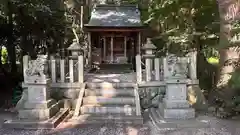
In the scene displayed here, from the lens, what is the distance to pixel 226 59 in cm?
841

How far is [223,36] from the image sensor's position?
849 cm

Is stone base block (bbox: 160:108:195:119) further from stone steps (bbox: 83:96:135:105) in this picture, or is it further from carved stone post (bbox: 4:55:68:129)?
carved stone post (bbox: 4:55:68:129)

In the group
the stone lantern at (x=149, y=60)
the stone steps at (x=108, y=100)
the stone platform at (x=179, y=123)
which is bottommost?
the stone platform at (x=179, y=123)

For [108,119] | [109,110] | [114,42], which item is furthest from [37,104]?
[114,42]

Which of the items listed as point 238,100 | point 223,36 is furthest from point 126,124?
point 223,36

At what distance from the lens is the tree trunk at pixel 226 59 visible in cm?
791

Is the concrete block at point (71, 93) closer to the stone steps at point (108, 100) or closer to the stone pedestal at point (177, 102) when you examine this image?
the stone steps at point (108, 100)

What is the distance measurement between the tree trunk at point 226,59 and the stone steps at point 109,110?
268 centimetres

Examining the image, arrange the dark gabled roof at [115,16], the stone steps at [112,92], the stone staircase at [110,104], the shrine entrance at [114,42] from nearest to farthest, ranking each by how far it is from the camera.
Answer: the stone staircase at [110,104] < the stone steps at [112,92] < the dark gabled roof at [115,16] < the shrine entrance at [114,42]

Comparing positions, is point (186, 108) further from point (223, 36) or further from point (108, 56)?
point (108, 56)

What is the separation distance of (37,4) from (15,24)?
2.42m

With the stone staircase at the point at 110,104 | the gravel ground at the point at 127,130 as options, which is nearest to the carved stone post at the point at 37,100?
the gravel ground at the point at 127,130

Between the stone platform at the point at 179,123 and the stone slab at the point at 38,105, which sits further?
the stone slab at the point at 38,105

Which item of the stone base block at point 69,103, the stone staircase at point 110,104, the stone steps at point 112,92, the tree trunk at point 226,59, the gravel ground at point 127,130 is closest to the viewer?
the gravel ground at point 127,130
